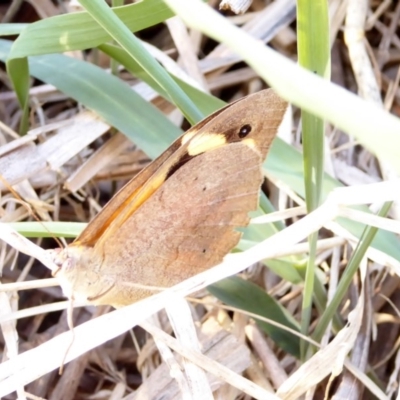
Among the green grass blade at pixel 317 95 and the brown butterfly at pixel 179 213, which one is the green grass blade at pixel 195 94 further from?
the green grass blade at pixel 317 95

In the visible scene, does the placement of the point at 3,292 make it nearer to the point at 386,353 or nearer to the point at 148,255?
the point at 148,255

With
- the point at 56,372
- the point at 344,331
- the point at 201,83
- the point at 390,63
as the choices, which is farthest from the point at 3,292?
the point at 390,63

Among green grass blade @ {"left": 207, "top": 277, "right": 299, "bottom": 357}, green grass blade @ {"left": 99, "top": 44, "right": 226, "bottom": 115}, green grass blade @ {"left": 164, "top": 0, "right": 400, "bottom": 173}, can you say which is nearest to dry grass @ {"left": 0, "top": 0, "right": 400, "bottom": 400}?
green grass blade @ {"left": 207, "top": 277, "right": 299, "bottom": 357}

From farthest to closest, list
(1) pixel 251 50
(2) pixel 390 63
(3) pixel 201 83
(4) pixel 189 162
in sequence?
1. (2) pixel 390 63
2. (3) pixel 201 83
3. (4) pixel 189 162
4. (1) pixel 251 50

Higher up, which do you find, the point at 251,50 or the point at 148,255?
the point at 251,50

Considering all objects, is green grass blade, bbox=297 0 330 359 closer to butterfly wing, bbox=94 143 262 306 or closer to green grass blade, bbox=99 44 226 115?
butterfly wing, bbox=94 143 262 306

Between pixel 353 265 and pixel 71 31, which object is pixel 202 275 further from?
pixel 71 31

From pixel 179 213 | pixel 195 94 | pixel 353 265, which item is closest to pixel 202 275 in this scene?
pixel 179 213

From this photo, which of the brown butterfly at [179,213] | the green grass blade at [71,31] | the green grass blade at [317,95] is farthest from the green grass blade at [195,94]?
the green grass blade at [317,95]
